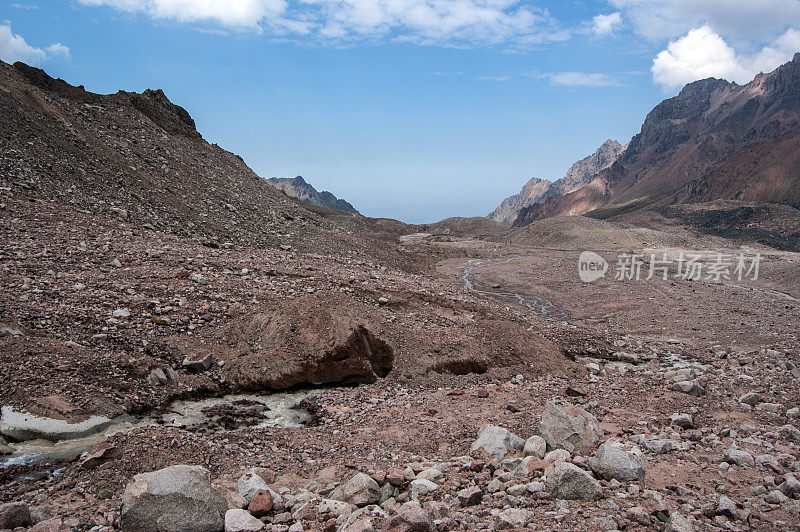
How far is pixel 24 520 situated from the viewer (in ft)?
15.5

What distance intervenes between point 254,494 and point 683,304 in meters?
20.5

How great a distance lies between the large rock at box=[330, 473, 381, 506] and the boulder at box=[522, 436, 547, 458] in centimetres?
206

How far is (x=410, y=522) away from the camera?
4.33 m

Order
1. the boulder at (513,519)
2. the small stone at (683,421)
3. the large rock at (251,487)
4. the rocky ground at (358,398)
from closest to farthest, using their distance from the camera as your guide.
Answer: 1. the boulder at (513,519)
2. the rocky ground at (358,398)
3. the large rock at (251,487)
4. the small stone at (683,421)

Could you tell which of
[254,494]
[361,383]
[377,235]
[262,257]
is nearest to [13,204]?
[262,257]

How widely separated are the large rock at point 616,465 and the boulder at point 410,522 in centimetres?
219

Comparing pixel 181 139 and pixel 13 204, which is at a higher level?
pixel 181 139

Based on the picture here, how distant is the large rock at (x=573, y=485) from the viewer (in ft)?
16.3

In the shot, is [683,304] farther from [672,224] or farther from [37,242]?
[672,224]

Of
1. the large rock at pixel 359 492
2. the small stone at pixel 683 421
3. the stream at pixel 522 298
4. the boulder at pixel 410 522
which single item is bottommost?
the large rock at pixel 359 492

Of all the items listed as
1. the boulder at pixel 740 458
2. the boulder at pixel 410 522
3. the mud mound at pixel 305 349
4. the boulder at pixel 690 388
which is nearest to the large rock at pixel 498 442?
the boulder at pixel 410 522

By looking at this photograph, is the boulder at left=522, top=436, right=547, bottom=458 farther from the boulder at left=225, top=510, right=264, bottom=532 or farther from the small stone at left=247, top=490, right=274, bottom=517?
the boulder at left=225, top=510, right=264, bottom=532

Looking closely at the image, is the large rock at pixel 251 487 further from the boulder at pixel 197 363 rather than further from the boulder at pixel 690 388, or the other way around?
the boulder at pixel 690 388

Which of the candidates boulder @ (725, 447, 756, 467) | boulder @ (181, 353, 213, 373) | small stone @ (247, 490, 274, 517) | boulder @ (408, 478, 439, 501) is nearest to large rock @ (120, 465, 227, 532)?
small stone @ (247, 490, 274, 517)
